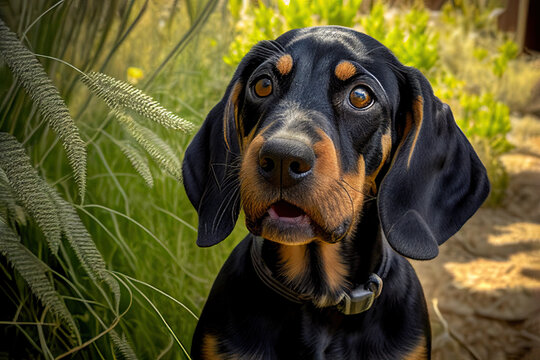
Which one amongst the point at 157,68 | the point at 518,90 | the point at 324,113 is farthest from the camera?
the point at 518,90

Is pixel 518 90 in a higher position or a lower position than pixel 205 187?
lower

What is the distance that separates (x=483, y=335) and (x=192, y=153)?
86.0 inches

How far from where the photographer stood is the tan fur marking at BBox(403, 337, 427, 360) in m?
1.82

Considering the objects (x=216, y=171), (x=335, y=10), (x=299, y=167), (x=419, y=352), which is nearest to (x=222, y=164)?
(x=216, y=171)

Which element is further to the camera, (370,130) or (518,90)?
(518,90)

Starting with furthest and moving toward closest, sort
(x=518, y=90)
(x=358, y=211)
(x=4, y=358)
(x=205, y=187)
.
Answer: (x=518, y=90), (x=4, y=358), (x=205, y=187), (x=358, y=211)

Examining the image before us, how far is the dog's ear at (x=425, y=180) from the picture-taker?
174 cm

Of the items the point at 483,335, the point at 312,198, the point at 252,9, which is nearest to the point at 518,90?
the point at 483,335

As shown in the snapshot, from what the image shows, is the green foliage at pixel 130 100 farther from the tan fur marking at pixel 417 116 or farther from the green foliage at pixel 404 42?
the green foliage at pixel 404 42

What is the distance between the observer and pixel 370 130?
173cm

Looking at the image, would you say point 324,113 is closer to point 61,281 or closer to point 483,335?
point 61,281

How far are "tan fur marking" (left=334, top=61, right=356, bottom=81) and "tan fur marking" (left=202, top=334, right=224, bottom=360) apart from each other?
0.97 m

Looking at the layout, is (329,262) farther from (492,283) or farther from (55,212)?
(492,283)

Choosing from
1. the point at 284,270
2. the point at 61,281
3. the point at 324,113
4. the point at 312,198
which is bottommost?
the point at 61,281
